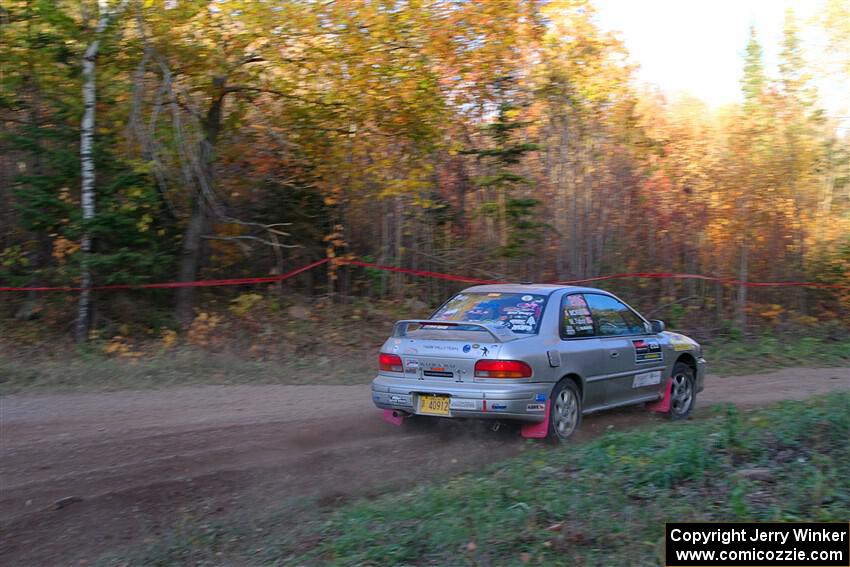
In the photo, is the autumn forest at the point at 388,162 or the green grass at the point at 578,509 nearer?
the green grass at the point at 578,509

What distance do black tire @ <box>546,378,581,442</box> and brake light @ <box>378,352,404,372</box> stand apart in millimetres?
1512

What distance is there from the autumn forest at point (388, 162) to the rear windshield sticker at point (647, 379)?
259 inches

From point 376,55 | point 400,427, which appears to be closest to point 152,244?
point 376,55

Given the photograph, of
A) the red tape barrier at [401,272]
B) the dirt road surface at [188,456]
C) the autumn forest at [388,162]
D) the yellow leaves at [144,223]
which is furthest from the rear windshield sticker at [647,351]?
the yellow leaves at [144,223]

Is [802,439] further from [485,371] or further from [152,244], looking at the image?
[152,244]

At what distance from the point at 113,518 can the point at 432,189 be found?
36.4ft

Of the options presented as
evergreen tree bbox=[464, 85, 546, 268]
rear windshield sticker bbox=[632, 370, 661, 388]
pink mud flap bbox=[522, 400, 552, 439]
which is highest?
evergreen tree bbox=[464, 85, 546, 268]

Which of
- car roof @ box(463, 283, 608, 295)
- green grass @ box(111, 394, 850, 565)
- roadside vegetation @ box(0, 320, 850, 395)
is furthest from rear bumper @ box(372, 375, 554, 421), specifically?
roadside vegetation @ box(0, 320, 850, 395)

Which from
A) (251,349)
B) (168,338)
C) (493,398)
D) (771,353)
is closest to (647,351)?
(493,398)

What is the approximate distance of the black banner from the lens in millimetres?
4199

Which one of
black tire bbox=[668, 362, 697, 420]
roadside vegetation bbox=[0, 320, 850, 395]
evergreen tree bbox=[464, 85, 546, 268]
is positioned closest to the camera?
black tire bbox=[668, 362, 697, 420]

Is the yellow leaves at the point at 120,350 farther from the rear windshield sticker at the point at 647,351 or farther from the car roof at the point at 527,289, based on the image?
the rear windshield sticker at the point at 647,351

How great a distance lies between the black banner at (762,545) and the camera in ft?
13.8

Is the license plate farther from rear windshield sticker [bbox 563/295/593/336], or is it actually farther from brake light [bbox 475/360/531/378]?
rear windshield sticker [bbox 563/295/593/336]
